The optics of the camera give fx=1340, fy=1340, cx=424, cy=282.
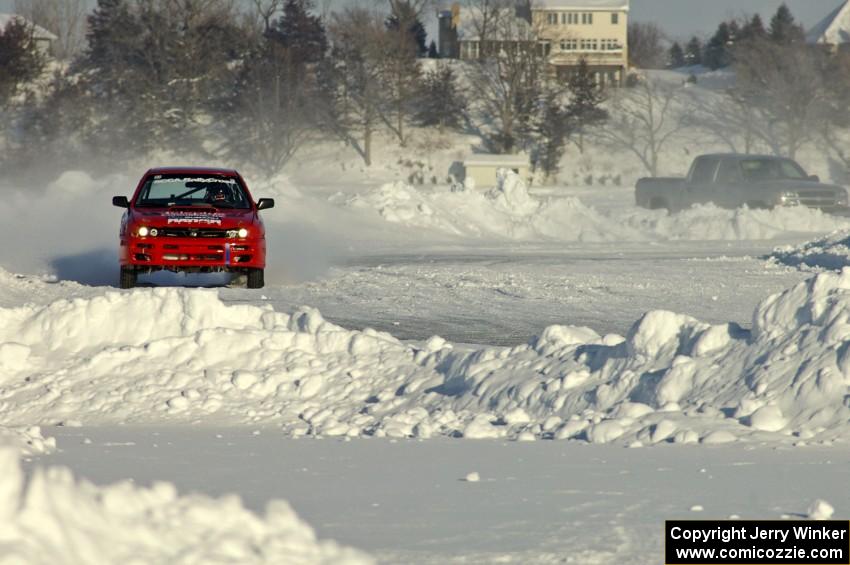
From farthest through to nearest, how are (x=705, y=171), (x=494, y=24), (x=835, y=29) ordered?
1. (x=835, y=29)
2. (x=494, y=24)
3. (x=705, y=171)

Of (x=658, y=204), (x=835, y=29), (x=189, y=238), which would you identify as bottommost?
(x=189, y=238)

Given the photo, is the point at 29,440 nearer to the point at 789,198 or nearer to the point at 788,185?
the point at 789,198

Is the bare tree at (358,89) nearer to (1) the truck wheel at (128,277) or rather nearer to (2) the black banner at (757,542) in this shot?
(1) the truck wheel at (128,277)

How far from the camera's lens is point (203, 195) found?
1659cm

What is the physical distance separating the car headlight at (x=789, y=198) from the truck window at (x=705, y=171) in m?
1.52

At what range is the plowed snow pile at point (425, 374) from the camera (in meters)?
7.76

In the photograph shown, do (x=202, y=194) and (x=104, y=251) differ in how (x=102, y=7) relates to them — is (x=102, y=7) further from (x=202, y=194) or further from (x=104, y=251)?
(x=202, y=194)

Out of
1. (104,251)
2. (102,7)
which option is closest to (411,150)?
(102,7)

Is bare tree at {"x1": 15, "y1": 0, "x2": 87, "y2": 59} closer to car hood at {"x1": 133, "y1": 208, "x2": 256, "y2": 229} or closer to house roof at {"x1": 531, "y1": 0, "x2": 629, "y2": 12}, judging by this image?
house roof at {"x1": 531, "y1": 0, "x2": 629, "y2": 12}

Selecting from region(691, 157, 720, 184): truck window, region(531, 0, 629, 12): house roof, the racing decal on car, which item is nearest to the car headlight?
region(691, 157, 720, 184): truck window

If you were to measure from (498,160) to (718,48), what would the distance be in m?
37.7

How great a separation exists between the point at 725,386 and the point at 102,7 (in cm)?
7039

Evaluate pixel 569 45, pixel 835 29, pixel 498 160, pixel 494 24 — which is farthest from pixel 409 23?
pixel 835 29

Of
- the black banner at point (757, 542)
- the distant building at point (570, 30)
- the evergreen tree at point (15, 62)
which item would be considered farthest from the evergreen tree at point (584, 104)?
the black banner at point (757, 542)
